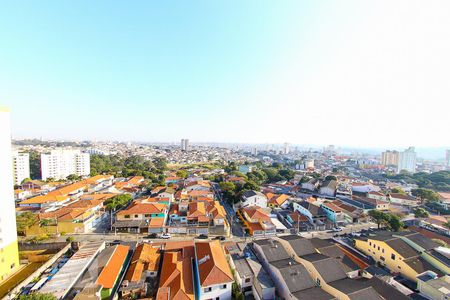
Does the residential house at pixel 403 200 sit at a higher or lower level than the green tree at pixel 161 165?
higher

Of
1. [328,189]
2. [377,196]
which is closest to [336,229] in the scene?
[328,189]

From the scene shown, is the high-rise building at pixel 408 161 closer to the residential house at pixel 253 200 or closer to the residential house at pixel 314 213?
the residential house at pixel 314 213

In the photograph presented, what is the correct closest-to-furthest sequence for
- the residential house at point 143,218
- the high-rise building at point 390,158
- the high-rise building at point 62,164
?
the residential house at point 143,218 < the high-rise building at point 62,164 < the high-rise building at point 390,158

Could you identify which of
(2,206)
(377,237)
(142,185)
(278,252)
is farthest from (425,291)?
(142,185)

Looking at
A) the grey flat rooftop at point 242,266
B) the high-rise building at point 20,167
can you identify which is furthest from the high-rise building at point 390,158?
the high-rise building at point 20,167

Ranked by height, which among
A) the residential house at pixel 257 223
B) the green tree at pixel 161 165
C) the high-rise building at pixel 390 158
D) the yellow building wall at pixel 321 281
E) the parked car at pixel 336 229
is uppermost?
the high-rise building at pixel 390 158

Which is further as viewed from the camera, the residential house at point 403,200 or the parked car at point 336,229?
the residential house at point 403,200

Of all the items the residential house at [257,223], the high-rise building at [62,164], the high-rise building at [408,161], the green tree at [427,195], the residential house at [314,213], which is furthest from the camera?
the high-rise building at [408,161]
